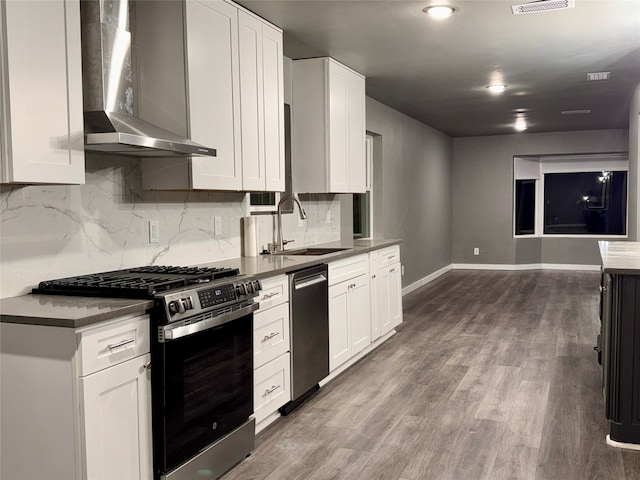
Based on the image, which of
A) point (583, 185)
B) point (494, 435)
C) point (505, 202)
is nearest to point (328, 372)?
point (494, 435)

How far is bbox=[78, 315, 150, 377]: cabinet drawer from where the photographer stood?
2068 mm

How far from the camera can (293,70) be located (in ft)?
16.0

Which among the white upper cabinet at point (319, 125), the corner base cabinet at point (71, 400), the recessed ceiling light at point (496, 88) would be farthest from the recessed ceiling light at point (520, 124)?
the corner base cabinet at point (71, 400)

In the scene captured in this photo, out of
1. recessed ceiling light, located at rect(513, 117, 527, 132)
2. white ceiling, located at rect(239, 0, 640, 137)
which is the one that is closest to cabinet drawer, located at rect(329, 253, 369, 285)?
white ceiling, located at rect(239, 0, 640, 137)

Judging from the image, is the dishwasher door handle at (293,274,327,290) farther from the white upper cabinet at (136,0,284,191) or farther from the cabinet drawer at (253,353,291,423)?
the white upper cabinet at (136,0,284,191)

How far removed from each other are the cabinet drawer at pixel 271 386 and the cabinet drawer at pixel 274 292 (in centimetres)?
33

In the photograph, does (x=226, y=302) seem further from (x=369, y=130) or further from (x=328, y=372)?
(x=369, y=130)

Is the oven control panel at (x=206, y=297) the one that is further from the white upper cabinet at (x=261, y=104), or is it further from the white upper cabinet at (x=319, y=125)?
the white upper cabinet at (x=319, y=125)

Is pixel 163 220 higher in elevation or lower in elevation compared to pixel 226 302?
higher

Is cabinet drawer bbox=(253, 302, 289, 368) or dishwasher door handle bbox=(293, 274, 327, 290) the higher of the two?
dishwasher door handle bbox=(293, 274, 327, 290)

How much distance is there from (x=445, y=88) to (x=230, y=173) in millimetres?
3445

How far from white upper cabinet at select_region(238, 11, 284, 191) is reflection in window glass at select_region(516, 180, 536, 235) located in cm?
775

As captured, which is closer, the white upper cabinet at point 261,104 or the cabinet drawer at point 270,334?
the cabinet drawer at point 270,334

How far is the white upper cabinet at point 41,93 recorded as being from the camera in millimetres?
2105
